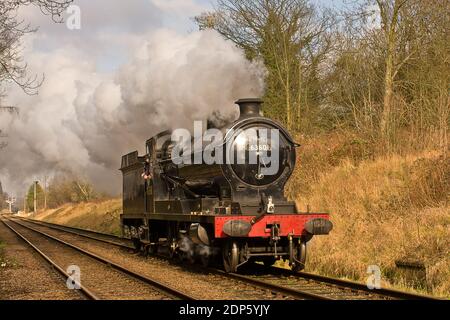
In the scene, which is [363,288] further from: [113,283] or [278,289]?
[113,283]

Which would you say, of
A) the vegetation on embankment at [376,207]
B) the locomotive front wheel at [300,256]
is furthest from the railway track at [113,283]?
the vegetation on embankment at [376,207]

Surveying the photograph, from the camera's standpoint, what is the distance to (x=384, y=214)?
13.0 m

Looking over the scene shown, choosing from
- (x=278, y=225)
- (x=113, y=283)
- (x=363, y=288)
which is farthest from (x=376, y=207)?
(x=113, y=283)

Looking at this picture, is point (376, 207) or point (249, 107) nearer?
point (249, 107)

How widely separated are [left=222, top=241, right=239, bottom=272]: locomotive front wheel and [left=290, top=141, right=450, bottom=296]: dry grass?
1860 mm

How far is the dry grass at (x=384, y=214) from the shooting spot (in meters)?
10.1

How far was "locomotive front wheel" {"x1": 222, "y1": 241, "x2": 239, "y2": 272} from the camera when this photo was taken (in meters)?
10.4

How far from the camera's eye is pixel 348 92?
2183 cm

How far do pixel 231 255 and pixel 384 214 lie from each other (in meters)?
4.17

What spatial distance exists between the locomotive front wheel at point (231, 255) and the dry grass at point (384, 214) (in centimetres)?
186

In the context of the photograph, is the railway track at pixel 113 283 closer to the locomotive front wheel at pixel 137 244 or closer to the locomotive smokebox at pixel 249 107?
the locomotive front wheel at pixel 137 244

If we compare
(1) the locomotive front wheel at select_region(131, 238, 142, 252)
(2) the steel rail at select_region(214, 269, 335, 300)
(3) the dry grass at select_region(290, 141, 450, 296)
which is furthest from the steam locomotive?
(1) the locomotive front wheel at select_region(131, 238, 142, 252)

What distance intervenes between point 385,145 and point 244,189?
7.94 m

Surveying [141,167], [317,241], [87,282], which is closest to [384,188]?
[317,241]
